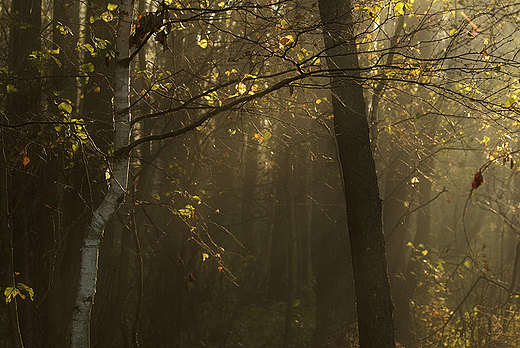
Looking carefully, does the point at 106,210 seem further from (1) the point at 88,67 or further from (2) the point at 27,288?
(1) the point at 88,67

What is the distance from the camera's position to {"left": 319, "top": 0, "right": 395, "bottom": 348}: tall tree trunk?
18.0 ft

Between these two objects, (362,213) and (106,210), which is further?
(362,213)

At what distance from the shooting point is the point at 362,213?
18.4 ft

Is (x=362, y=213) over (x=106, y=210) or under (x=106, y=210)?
over

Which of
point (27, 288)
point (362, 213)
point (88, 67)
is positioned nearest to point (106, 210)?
point (27, 288)

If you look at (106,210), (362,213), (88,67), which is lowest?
(106,210)

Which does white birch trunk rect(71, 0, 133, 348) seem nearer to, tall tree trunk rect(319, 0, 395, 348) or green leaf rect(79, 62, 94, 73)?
green leaf rect(79, 62, 94, 73)

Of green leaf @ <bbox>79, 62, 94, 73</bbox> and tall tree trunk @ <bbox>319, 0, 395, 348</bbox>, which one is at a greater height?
green leaf @ <bbox>79, 62, 94, 73</bbox>

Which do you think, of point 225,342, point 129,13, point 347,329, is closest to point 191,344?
point 225,342

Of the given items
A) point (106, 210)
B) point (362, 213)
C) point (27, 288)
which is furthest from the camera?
point (362, 213)

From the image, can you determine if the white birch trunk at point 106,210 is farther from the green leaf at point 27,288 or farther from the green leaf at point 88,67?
the green leaf at point 27,288

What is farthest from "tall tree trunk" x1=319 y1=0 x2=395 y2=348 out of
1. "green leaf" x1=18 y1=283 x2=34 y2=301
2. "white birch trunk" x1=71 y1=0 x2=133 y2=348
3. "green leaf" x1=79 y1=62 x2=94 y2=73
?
"green leaf" x1=18 y1=283 x2=34 y2=301

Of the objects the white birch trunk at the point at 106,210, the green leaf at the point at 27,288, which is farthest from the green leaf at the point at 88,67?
the green leaf at the point at 27,288

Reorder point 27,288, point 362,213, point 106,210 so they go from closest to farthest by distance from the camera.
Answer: point 106,210
point 27,288
point 362,213
